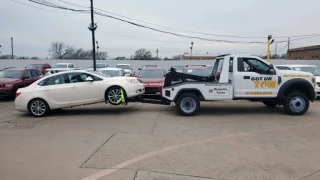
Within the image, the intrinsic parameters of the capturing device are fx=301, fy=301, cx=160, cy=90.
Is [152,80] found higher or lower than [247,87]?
higher

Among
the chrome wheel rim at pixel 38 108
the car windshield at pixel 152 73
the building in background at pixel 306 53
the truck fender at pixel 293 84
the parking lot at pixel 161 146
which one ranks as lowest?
the parking lot at pixel 161 146

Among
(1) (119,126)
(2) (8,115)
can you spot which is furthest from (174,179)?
(2) (8,115)

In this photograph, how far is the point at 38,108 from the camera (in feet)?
35.1

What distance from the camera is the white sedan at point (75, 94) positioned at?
10.6 meters

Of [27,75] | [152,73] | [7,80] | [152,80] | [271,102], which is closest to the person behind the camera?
[271,102]

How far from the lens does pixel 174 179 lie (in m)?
4.71

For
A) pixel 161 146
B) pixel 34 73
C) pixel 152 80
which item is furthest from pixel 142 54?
pixel 161 146

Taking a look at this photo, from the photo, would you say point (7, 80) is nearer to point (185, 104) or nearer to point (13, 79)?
point (13, 79)

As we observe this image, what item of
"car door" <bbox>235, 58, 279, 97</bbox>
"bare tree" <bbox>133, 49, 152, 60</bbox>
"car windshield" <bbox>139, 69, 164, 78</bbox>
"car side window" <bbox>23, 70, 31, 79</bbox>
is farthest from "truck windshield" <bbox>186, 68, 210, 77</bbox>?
"bare tree" <bbox>133, 49, 152, 60</bbox>

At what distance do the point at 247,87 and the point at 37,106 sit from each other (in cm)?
740

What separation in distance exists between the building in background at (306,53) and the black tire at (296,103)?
39321 millimetres

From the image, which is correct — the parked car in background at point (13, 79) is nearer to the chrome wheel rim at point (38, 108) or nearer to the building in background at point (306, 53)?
the chrome wheel rim at point (38, 108)

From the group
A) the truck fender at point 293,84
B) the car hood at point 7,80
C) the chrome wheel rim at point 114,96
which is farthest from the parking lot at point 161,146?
the car hood at point 7,80

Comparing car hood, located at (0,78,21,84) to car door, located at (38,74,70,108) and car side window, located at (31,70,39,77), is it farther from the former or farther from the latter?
car door, located at (38,74,70,108)
